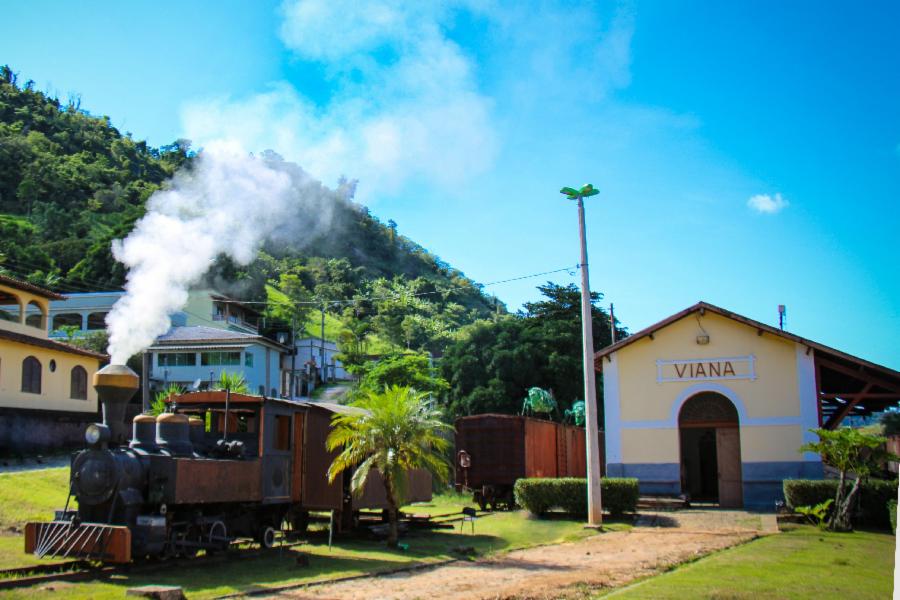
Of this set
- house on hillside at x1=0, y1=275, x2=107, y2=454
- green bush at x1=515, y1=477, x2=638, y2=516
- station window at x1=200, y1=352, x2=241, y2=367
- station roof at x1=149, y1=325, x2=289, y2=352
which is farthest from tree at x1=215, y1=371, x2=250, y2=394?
station window at x1=200, y1=352, x2=241, y2=367

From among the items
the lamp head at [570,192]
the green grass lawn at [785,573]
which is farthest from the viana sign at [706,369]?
the green grass lawn at [785,573]

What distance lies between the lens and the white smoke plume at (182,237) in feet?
53.0

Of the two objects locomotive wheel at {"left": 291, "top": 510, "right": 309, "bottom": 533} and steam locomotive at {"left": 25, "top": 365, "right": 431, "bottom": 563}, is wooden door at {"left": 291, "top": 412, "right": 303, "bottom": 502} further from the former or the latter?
locomotive wheel at {"left": 291, "top": 510, "right": 309, "bottom": 533}

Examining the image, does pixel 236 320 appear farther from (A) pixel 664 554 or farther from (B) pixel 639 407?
(A) pixel 664 554

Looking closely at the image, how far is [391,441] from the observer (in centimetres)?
1459

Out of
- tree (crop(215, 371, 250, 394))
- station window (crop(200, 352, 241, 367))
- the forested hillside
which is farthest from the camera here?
station window (crop(200, 352, 241, 367))

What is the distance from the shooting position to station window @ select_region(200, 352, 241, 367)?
4622 centimetres

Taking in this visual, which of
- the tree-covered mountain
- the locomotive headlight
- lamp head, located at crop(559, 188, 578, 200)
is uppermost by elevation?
the tree-covered mountain

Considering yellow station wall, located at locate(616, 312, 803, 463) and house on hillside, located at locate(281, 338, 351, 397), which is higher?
house on hillside, located at locate(281, 338, 351, 397)

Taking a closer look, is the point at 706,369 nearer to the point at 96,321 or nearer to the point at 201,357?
the point at 201,357

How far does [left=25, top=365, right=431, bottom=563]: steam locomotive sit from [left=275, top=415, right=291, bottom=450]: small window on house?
2 centimetres

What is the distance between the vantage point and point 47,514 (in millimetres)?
15250

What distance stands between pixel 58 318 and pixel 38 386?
22936 mm

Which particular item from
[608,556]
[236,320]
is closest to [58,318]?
[236,320]
